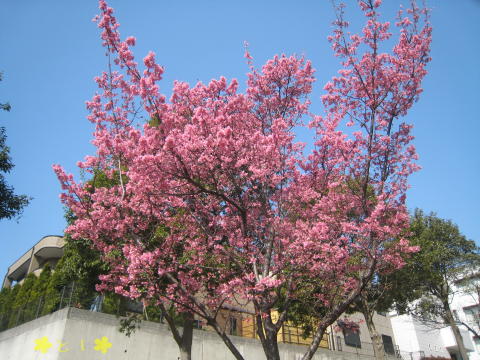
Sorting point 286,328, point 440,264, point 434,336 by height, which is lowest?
point 286,328

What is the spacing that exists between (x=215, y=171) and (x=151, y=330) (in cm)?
864

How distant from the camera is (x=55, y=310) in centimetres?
1288

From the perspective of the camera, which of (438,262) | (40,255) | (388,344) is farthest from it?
(388,344)

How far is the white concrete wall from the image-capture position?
11.8 m

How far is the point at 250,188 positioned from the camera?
29.6ft

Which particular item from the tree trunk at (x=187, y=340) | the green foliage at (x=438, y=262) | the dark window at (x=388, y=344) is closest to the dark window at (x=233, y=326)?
the tree trunk at (x=187, y=340)

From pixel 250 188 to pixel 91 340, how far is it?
8.20m

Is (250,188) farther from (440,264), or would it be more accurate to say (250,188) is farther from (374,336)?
(440,264)

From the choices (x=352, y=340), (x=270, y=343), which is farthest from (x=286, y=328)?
(x=270, y=343)

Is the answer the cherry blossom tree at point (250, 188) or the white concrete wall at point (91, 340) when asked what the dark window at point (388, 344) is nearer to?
the white concrete wall at point (91, 340)

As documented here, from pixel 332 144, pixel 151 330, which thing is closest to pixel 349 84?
pixel 332 144

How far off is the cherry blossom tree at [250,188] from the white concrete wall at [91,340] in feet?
14.3

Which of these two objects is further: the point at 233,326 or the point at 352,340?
the point at 352,340

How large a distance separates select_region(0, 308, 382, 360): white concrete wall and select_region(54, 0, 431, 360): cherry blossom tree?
436 centimetres
